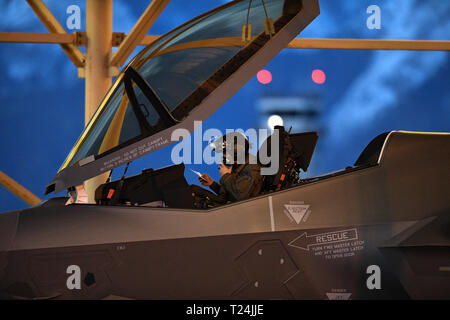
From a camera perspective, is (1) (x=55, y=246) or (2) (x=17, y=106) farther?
(2) (x=17, y=106)

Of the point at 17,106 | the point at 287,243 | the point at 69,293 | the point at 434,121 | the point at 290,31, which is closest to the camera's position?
the point at 69,293

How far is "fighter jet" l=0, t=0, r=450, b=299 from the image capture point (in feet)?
8.77

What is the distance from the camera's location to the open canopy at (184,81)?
2.93 m

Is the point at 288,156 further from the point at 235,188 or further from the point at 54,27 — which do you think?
the point at 54,27

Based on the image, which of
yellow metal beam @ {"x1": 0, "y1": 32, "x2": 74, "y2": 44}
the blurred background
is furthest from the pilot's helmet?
the blurred background

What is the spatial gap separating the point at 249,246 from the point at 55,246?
1055mm

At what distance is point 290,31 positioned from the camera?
3037 mm

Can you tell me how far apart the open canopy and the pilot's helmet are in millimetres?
1369

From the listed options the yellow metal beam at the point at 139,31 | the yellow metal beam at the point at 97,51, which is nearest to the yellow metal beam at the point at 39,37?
the yellow metal beam at the point at 97,51

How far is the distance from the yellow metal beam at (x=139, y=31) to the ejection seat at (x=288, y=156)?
4901 millimetres

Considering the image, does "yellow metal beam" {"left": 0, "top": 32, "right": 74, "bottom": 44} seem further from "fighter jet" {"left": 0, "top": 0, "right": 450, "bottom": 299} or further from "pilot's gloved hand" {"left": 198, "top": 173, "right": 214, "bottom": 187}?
"fighter jet" {"left": 0, "top": 0, "right": 450, "bottom": 299}

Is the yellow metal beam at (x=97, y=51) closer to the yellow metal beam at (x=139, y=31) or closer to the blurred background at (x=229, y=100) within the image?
the yellow metal beam at (x=139, y=31)

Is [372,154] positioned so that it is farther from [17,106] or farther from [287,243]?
[17,106]
